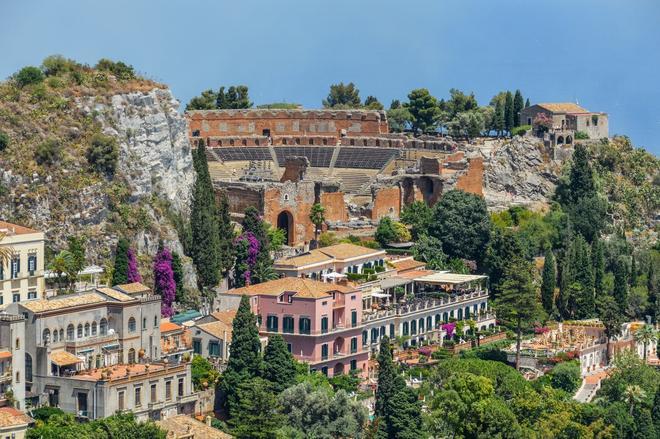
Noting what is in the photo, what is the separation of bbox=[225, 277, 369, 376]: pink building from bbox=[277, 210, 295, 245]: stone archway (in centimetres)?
1994

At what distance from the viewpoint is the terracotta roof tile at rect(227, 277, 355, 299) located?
363 feet

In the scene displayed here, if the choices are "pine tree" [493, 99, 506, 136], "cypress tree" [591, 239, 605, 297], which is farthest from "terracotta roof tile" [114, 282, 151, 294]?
"pine tree" [493, 99, 506, 136]

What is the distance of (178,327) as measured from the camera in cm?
10688

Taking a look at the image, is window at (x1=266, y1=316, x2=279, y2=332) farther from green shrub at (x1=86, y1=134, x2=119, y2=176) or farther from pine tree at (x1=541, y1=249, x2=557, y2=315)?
pine tree at (x1=541, y1=249, x2=557, y2=315)

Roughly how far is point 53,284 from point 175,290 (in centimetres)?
729

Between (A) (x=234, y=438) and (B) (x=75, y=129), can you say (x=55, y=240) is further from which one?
(A) (x=234, y=438)

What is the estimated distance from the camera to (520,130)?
151 meters

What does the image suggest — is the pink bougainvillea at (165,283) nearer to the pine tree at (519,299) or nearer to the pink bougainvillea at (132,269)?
the pink bougainvillea at (132,269)

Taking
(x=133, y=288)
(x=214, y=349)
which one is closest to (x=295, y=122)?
(x=214, y=349)

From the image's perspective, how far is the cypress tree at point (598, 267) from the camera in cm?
12962

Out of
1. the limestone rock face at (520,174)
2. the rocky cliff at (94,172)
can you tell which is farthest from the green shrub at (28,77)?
the limestone rock face at (520,174)

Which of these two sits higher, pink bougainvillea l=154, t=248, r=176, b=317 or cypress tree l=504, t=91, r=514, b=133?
cypress tree l=504, t=91, r=514, b=133

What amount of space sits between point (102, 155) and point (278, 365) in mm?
20493

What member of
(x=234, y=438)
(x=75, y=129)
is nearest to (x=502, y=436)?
(x=234, y=438)
